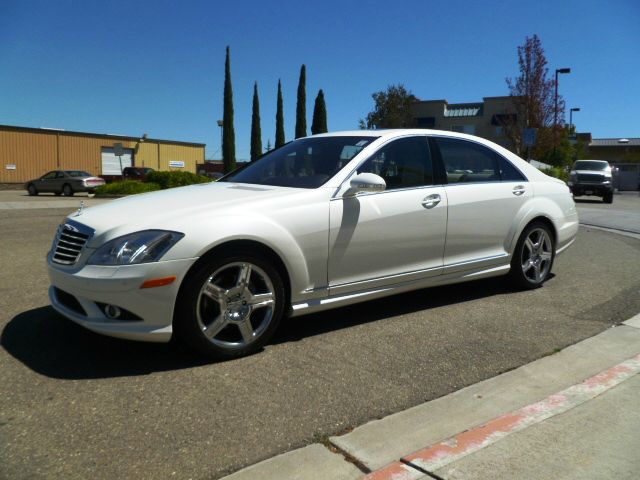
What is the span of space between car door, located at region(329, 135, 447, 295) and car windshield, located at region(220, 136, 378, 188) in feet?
0.64

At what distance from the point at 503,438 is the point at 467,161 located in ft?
9.61

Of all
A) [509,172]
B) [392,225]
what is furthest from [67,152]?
[392,225]

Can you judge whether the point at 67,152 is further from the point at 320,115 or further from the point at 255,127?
the point at 320,115

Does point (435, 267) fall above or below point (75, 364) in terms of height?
above

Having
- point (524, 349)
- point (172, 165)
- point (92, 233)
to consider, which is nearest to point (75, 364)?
point (92, 233)

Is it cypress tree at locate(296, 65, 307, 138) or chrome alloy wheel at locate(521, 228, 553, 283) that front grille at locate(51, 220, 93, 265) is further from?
cypress tree at locate(296, 65, 307, 138)

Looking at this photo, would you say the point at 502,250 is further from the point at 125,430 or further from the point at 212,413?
the point at 125,430

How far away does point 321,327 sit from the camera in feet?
14.0

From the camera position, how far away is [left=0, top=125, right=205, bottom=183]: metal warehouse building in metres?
39.4

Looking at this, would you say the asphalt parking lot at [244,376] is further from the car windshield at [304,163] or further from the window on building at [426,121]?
the window on building at [426,121]

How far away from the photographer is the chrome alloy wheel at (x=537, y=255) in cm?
542

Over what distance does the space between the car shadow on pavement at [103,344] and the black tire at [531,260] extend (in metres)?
1.00

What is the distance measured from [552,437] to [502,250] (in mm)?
2741

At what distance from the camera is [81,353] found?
3.52 meters
